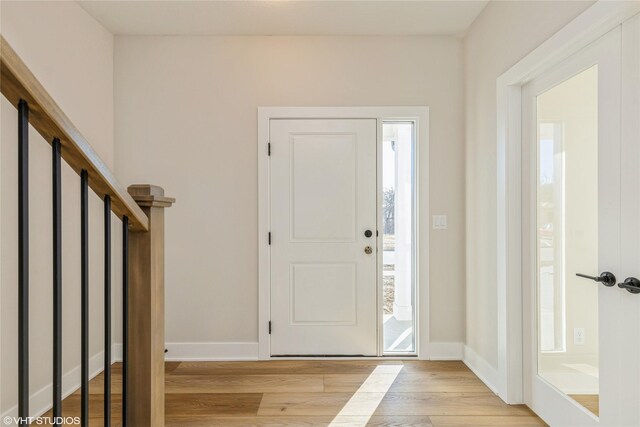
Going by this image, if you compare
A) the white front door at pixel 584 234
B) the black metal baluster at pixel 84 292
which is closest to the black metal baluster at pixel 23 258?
the black metal baluster at pixel 84 292

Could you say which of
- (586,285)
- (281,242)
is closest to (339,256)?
(281,242)

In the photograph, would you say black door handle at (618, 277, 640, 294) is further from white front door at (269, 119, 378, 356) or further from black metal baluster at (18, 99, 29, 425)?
black metal baluster at (18, 99, 29, 425)

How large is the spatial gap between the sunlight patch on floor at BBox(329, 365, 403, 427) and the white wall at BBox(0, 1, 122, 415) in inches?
70.9

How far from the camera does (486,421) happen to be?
6.85 ft

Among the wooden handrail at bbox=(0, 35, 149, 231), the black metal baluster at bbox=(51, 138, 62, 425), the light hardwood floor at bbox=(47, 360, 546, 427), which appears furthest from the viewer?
the light hardwood floor at bbox=(47, 360, 546, 427)

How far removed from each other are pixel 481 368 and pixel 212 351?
206cm

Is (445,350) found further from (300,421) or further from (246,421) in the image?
(246,421)

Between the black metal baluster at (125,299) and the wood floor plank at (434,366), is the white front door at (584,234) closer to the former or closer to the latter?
the wood floor plank at (434,366)

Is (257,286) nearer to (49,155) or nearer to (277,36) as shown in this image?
(49,155)

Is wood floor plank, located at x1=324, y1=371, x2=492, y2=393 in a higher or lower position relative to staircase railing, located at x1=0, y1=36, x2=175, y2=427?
lower

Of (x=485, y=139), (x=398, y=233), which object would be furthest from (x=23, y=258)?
(x=398, y=233)

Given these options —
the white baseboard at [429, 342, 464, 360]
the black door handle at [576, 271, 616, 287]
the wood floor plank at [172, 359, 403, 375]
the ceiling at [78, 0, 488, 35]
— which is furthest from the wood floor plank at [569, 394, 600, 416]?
the ceiling at [78, 0, 488, 35]

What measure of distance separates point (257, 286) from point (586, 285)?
2195mm

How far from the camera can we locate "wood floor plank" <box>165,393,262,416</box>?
2.19 metres
